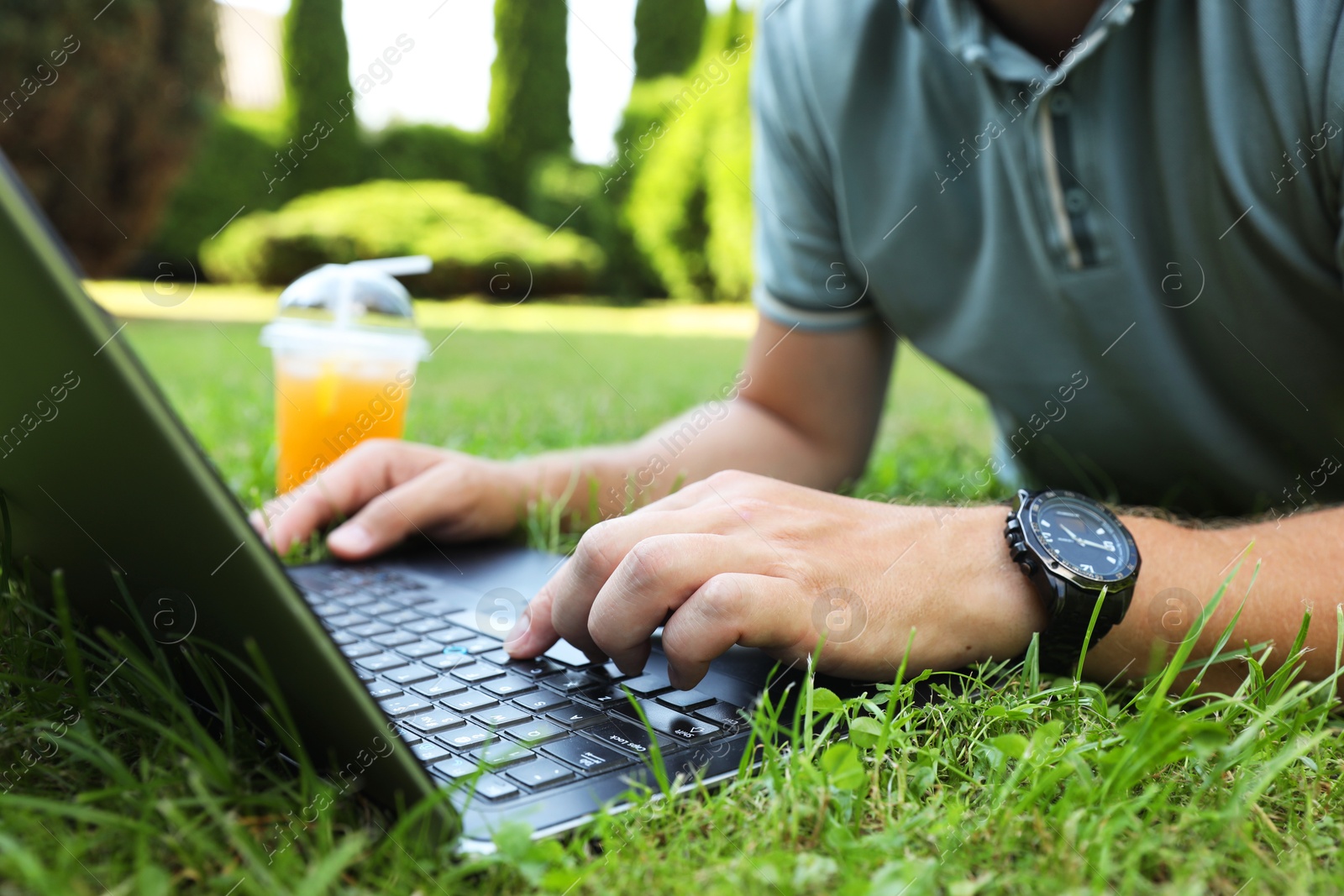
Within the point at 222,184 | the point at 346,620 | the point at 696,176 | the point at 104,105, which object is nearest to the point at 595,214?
the point at 696,176

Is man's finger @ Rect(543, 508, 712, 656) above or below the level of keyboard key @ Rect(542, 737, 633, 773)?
above

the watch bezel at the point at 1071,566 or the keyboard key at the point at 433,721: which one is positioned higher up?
the keyboard key at the point at 433,721

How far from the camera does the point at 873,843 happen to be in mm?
603

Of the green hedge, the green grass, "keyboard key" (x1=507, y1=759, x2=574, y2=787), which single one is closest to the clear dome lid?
the green grass

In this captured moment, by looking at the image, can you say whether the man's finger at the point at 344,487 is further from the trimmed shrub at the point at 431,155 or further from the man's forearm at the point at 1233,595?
the trimmed shrub at the point at 431,155

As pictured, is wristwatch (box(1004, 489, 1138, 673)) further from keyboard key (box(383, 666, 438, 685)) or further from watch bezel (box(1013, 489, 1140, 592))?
keyboard key (box(383, 666, 438, 685))

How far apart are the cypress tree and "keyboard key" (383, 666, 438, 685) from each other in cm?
1452

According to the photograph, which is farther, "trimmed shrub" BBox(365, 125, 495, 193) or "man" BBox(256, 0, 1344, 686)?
"trimmed shrub" BBox(365, 125, 495, 193)

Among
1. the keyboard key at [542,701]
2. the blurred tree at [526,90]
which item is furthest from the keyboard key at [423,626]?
the blurred tree at [526,90]

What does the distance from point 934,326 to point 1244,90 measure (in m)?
0.56

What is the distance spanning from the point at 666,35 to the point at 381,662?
1601 centimetres

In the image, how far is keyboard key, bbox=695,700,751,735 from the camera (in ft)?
2.44

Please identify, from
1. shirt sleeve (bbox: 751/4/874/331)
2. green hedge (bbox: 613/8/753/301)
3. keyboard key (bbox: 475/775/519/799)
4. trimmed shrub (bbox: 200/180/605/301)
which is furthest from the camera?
green hedge (bbox: 613/8/753/301)

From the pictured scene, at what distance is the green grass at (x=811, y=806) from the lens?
55cm
